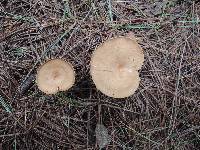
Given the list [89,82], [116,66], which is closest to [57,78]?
[89,82]

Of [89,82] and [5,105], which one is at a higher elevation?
[89,82]

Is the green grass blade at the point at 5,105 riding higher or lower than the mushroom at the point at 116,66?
lower

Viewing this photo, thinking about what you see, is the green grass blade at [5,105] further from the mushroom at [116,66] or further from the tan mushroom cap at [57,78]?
the mushroom at [116,66]

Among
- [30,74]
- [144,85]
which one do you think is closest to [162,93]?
[144,85]

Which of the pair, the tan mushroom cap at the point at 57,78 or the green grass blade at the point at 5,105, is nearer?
the tan mushroom cap at the point at 57,78

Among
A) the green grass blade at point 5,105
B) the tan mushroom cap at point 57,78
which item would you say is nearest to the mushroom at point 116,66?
the tan mushroom cap at point 57,78

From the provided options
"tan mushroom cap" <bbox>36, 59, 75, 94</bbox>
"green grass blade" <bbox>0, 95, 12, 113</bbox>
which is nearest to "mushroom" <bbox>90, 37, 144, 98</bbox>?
"tan mushroom cap" <bbox>36, 59, 75, 94</bbox>

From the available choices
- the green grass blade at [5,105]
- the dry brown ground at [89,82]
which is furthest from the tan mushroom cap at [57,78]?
the green grass blade at [5,105]

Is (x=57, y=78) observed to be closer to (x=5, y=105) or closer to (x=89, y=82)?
(x=89, y=82)
